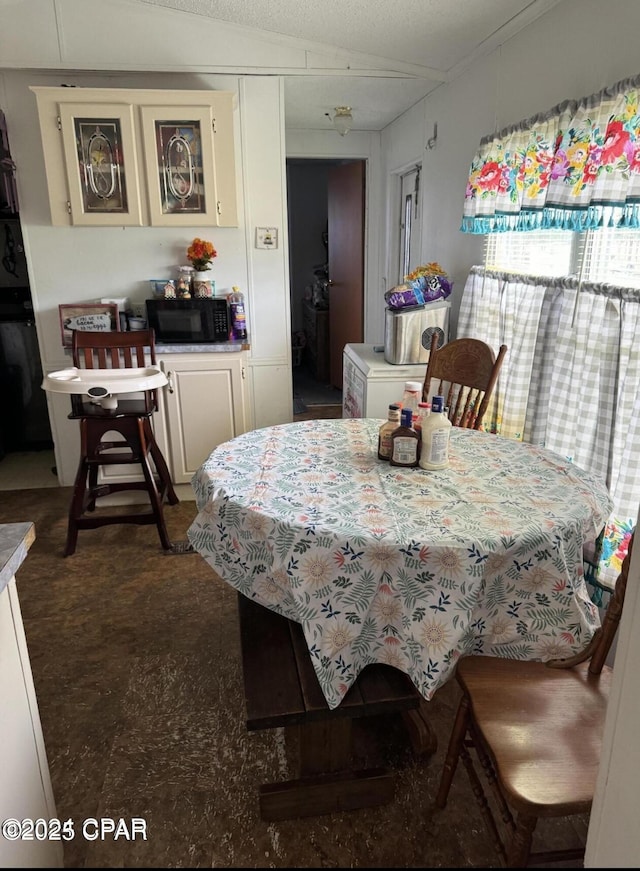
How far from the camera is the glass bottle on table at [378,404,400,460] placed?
1.79m

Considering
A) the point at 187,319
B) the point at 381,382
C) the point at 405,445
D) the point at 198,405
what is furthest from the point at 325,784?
the point at 187,319

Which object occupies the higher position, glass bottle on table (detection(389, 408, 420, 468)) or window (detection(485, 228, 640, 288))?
window (detection(485, 228, 640, 288))

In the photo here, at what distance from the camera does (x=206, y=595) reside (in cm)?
253

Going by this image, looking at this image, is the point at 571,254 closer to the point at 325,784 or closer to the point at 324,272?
the point at 325,784

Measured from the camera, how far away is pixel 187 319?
3.33 m

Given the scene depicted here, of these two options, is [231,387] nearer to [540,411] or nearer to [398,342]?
[398,342]

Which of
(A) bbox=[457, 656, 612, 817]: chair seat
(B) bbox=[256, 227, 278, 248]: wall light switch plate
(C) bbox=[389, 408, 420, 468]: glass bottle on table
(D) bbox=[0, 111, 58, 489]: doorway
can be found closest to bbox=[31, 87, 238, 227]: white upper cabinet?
(B) bbox=[256, 227, 278, 248]: wall light switch plate

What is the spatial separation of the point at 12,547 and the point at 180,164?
8.83 ft

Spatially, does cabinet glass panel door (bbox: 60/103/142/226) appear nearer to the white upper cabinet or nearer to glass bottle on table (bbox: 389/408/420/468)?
the white upper cabinet

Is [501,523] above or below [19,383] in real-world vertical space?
above

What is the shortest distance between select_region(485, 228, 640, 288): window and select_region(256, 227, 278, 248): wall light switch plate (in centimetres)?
127

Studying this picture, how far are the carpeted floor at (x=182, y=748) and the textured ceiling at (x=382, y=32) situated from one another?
270 cm

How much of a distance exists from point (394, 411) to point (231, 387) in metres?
1.74

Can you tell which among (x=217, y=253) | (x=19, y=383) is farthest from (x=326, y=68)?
(x=19, y=383)
